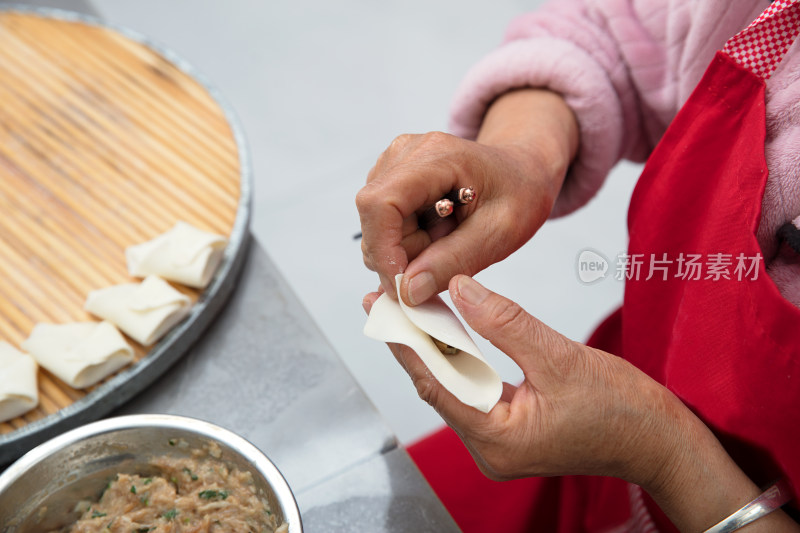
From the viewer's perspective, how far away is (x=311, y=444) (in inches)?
39.8

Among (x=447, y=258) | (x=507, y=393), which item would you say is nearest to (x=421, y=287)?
(x=447, y=258)

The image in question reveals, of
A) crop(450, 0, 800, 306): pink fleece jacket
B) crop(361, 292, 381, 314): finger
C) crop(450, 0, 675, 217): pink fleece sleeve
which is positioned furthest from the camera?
crop(450, 0, 675, 217): pink fleece sleeve

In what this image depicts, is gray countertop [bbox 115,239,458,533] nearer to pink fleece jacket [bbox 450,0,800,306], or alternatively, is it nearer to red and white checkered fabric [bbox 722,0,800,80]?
pink fleece jacket [bbox 450,0,800,306]

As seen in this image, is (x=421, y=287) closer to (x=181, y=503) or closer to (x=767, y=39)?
(x=181, y=503)

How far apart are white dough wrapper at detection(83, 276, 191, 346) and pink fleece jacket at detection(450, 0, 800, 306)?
60 cm

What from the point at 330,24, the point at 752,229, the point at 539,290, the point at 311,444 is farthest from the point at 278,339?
the point at 330,24

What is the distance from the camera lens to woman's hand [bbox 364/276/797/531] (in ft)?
2.56

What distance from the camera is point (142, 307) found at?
1045 mm

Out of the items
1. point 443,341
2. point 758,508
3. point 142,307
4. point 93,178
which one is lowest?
point 758,508

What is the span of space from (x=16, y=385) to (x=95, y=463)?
0.68ft

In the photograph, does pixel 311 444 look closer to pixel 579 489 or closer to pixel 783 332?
pixel 579 489

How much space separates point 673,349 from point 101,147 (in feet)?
3.56

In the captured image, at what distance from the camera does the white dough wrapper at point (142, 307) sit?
1.05 metres

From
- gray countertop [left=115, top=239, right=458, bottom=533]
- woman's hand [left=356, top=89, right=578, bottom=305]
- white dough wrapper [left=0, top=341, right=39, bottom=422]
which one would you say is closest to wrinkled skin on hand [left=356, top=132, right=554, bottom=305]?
woman's hand [left=356, top=89, right=578, bottom=305]
